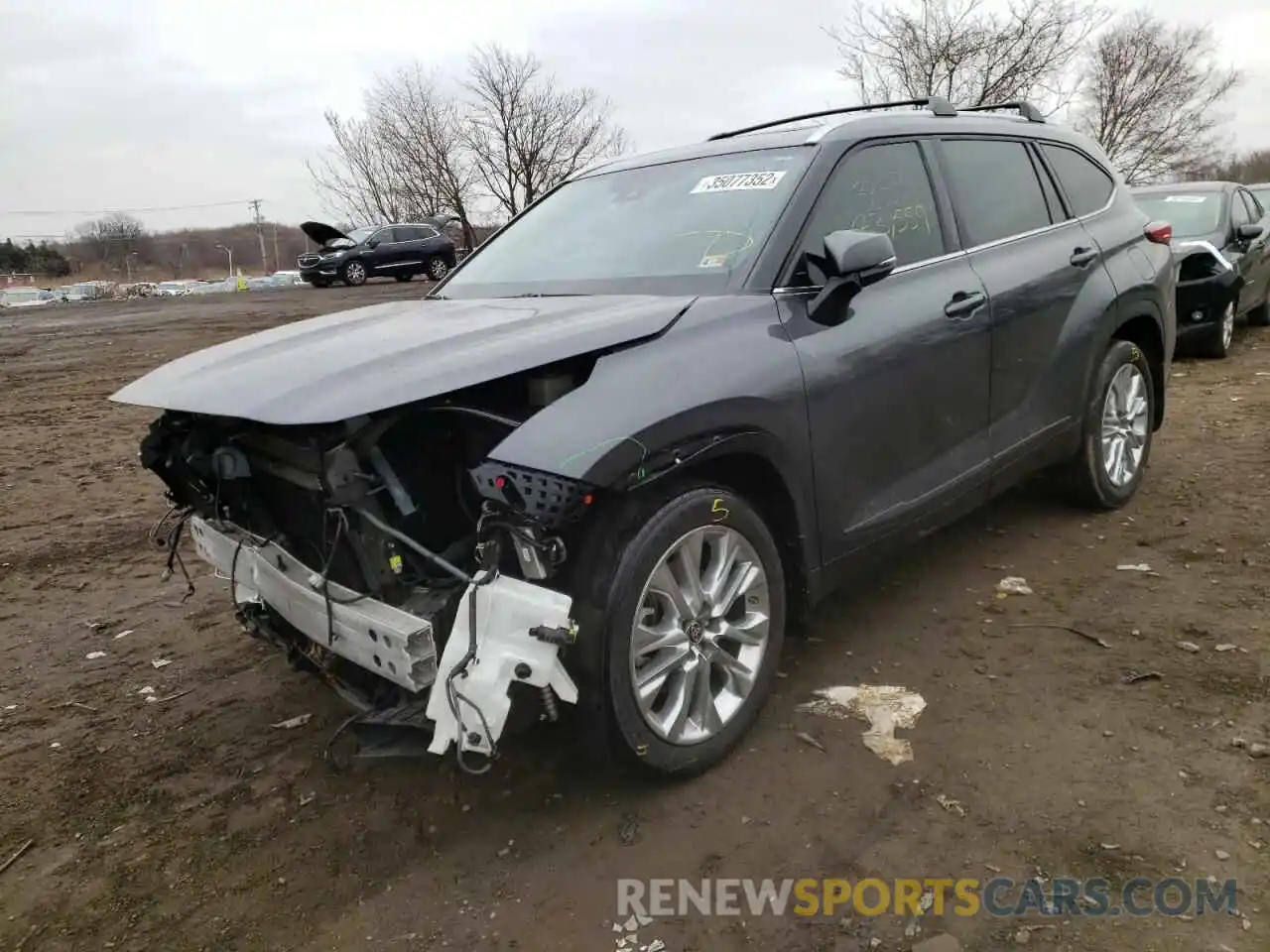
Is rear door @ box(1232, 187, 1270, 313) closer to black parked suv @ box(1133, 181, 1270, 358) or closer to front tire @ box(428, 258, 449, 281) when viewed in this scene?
black parked suv @ box(1133, 181, 1270, 358)

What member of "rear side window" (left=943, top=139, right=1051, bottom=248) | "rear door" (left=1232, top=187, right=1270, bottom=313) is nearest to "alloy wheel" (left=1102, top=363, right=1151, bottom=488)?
"rear side window" (left=943, top=139, right=1051, bottom=248)

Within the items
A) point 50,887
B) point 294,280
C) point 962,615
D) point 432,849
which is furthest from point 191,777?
point 294,280

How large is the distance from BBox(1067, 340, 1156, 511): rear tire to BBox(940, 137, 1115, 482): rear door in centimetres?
22

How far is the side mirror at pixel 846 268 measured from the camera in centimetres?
271

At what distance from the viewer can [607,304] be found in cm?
283

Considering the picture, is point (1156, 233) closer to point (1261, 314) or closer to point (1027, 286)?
point (1027, 286)

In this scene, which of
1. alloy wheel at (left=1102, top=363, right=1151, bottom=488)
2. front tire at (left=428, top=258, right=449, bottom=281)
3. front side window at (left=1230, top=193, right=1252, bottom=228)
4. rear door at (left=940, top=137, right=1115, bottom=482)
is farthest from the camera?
front tire at (left=428, top=258, right=449, bottom=281)

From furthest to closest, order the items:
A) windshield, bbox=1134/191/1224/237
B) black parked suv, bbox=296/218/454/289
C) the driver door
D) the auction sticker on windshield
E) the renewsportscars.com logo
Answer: black parked suv, bbox=296/218/454/289
windshield, bbox=1134/191/1224/237
the auction sticker on windshield
the driver door
the renewsportscars.com logo

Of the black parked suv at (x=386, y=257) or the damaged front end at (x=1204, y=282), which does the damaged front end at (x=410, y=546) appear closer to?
the damaged front end at (x=1204, y=282)

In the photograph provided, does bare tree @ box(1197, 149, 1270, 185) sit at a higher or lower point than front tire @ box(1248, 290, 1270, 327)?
higher

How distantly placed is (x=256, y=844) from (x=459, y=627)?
1016mm

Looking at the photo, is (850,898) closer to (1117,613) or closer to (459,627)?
(459,627)

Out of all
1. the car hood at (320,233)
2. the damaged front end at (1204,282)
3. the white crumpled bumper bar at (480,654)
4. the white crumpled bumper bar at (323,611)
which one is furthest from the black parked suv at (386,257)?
the white crumpled bumper bar at (480,654)

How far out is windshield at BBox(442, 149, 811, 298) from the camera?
3023mm
